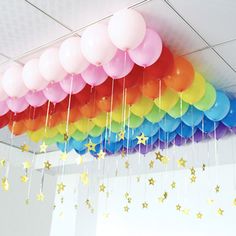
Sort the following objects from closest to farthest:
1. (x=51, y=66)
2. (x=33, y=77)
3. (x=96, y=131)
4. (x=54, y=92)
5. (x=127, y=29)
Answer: (x=127, y=29), (x=51, y=66), (x=33, y=77), (x=54, y=92), (x=96, y=131)

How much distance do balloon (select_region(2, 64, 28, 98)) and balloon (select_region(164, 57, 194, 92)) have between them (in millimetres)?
915

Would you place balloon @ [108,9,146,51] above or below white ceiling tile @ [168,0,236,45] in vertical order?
below

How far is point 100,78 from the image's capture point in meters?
2.15

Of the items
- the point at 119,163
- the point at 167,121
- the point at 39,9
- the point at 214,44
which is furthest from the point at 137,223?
the point at 39,9

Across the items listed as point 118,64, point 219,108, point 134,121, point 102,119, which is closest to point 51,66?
point 118,64

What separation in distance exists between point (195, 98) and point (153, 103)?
394 millimetres

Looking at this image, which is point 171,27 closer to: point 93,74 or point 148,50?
point 148,50

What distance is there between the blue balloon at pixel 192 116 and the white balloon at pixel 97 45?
96 cm

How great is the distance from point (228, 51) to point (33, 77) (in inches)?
47.5

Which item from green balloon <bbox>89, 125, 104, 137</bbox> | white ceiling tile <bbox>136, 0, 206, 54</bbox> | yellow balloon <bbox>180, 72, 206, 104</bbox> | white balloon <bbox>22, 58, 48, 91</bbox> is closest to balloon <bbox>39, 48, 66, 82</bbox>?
white balloon <bbox>22, 58, 48, 91</bbox>

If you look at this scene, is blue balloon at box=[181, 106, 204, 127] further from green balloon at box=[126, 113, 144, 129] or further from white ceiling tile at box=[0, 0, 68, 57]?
white ceiling tile at box=[0, 0, 68, 57]

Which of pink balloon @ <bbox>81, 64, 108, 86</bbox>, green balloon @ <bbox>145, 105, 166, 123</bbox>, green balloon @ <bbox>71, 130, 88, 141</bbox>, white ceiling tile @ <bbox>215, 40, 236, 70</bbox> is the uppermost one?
white ceiling tile @ <bbox>215, 40, 236, 70</bbox>

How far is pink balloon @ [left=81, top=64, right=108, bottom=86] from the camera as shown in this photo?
83.2 inches

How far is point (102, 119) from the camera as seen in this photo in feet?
9.10
